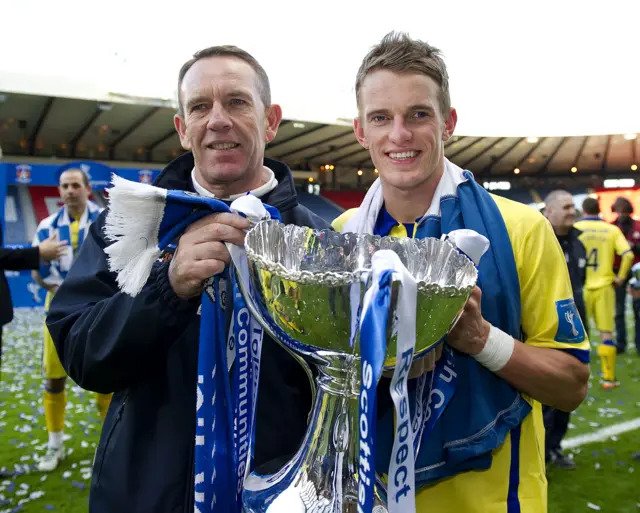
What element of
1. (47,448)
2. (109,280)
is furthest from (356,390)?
(47,448)

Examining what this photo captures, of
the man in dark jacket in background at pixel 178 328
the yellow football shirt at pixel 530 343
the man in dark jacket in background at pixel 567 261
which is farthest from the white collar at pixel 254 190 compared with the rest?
the man in dark jacket in background at pixel 567 261

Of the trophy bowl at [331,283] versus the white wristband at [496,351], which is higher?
the trophy bowl at [331,283]

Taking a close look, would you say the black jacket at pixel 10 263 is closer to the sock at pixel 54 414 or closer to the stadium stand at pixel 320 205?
the sock at pixel 54 414

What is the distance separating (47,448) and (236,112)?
3629 millimetres

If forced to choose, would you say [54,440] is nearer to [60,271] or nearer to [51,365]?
[51,365]

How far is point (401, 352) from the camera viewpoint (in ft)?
1.94

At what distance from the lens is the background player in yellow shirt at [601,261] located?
5734 mm

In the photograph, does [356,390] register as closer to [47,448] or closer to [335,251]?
[335,251]

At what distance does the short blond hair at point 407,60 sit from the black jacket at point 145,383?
67 centimetres

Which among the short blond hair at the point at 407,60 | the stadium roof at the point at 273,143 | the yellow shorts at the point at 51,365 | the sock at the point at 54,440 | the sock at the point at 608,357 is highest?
the stadium roof at the point at 273,143

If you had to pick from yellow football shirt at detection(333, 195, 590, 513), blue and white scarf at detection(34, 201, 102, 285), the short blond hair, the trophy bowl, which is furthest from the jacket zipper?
blue and white scarf at detection(34, 201, 102, 285)

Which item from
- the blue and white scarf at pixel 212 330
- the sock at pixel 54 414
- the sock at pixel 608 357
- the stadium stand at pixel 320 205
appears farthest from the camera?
the stadium stand at pixel 320 205

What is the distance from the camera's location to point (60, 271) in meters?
3.99

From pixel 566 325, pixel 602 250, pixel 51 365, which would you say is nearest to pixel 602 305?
pixel 602 250
